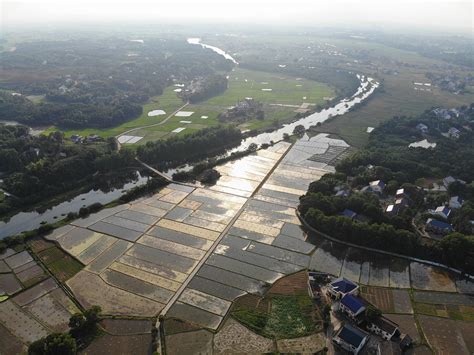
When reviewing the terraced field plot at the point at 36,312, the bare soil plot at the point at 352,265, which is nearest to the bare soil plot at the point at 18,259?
the terraced field plot at the point at 36,312

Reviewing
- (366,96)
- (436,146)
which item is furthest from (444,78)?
(436,146)

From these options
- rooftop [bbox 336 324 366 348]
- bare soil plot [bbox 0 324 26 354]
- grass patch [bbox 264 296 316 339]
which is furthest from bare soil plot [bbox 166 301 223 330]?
bare soil plot [bbox 0 324 26 354]

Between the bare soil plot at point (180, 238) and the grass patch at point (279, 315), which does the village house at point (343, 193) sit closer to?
the bare soil plot at point (180, 238)

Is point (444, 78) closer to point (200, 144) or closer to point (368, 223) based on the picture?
point (200, 144)

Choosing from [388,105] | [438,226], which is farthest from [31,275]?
[388,105]

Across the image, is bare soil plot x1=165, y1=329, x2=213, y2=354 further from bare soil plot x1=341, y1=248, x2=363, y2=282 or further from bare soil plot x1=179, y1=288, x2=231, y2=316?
bare soil plot x1=341, y1=248, x2=363, y2=282

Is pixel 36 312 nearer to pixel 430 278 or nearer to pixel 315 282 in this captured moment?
pixel 315 282

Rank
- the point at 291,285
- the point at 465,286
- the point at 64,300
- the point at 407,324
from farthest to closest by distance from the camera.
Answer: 1. the point at 465,286
2. the point at 291,285
3. the point at 64,300
4. the point at 407,324
